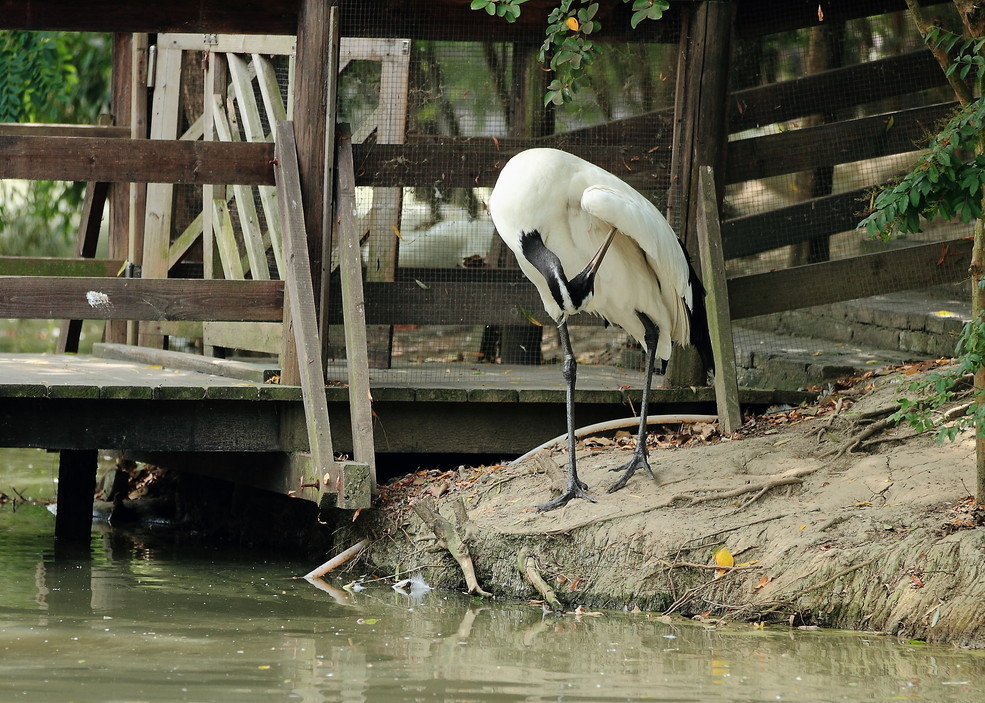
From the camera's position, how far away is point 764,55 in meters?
7.79

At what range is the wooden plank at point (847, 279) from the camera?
7105mm

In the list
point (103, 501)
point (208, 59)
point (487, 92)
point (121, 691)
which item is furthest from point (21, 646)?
point (208, 59)

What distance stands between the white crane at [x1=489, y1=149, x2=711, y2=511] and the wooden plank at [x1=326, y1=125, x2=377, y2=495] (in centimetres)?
86

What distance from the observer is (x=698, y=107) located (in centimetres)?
696

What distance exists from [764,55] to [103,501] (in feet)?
19.8

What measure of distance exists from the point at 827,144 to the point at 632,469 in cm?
251

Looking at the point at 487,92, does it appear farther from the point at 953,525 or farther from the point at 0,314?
the point at 953,525

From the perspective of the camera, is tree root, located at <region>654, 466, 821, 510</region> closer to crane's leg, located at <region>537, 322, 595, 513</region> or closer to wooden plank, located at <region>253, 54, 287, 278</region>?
crane's leg, located at <region>537, 322, 595, 513</region>

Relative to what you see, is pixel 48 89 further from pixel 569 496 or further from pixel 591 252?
pixel 569 496

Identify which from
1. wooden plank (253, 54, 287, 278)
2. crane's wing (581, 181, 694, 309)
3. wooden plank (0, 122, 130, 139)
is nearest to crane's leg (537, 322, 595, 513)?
crane's wing (581, 181, 694, 309)

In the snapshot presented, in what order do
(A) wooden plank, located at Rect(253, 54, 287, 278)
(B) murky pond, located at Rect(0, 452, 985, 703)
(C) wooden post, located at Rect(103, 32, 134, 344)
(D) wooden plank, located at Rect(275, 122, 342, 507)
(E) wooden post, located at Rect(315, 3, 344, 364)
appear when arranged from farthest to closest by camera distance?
(C) wooden post, located at Rect(103, 32, 134, 344), (A) wooden plank, located at Rect(253, 54, 287, 278), (E) wooden post, located at Rect(315, 3, 344, 364), (D) wooden plank, located at Rect(275, 122, 342, 507), (B) murky pond, located at Rect(0, 452, 985, 703)

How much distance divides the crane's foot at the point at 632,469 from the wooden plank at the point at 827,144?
1962mm

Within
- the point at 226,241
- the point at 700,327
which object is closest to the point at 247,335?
the point at 226,241

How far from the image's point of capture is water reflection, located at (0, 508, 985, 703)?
13.5 ft
